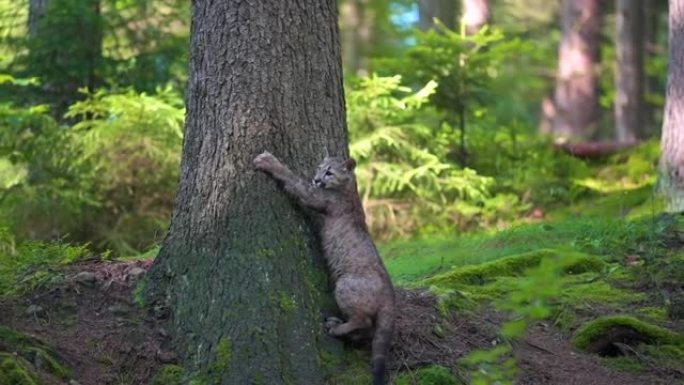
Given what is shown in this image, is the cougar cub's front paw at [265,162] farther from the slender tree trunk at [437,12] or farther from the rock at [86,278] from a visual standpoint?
the slender tree trunk at [437,12]

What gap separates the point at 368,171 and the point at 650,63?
17.8 meters

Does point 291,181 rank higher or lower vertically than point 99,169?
higher

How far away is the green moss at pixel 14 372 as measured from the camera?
18.7ft

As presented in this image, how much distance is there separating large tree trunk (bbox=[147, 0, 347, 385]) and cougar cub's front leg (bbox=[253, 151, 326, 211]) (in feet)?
0.24

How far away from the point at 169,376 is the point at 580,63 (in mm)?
20518

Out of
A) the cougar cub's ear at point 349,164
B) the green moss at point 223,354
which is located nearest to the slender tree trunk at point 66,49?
the cougar cub's ear at point 349,164

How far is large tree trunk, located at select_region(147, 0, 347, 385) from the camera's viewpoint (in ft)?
21.2

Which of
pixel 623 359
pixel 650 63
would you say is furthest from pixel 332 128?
pixel 650 63

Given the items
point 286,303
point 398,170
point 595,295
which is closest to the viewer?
point 286,303

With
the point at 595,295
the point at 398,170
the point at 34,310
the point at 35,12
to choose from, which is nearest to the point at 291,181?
the point at 34,310

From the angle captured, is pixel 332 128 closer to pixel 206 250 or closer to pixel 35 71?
pixel 206 250

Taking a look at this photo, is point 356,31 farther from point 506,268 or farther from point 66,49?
point 506,268

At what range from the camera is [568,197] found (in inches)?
601

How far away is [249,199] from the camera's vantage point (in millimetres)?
6777
